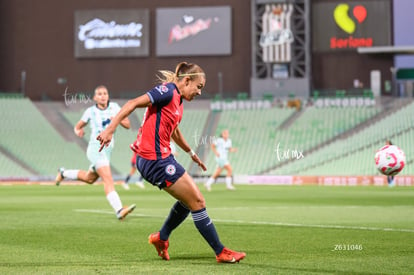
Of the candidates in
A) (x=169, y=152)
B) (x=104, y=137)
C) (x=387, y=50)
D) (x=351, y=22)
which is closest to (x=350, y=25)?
(x=351, y=22)

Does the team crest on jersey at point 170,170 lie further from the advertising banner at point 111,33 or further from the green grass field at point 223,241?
the advertising banner at point 111,33

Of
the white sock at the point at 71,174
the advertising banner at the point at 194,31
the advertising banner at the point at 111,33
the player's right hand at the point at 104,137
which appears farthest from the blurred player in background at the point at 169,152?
the advertising banner at the point at 111,33

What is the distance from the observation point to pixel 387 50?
54719 mm

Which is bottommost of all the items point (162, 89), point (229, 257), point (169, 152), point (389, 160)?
point (229, 257)

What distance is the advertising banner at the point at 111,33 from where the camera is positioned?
5928cm

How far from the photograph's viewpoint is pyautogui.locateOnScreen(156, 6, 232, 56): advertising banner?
58.1 m

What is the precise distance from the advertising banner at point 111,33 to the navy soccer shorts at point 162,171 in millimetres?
50243

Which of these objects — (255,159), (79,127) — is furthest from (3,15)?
(79,127)

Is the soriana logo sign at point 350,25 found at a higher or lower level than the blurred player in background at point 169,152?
higher

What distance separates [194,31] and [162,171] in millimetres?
49552

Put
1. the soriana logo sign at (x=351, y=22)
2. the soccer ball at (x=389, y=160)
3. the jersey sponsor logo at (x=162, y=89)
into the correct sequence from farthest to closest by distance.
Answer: the soriana logo sign at (x=351, y=22), the soccer ball at (x=389, y=160), the jersey sponsor logo at (x=162, y=89)

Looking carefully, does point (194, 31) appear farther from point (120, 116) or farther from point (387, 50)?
point (120, 116)

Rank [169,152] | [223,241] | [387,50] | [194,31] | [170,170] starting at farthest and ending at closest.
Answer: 1. [194,31]
2. [387,50]
3. [223,241]
4. [169,152]
5. [170,170]

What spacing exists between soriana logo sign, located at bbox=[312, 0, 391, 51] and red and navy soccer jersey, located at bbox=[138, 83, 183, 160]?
48.7m
